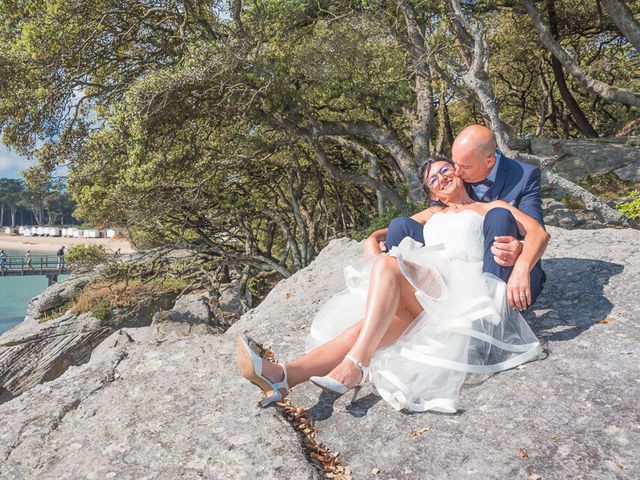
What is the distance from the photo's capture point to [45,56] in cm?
1091

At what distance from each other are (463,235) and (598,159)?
31.7ft

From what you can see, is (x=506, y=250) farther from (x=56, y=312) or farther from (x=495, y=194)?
(x=56, y=312)

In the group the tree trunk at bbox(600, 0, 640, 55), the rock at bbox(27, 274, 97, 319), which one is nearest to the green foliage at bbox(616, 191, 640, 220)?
the tree trunk at bbox(600, 0, 640, 55)

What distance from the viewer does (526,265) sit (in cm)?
328

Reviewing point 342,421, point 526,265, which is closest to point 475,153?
point 526,265

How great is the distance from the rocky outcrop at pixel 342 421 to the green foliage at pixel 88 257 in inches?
495

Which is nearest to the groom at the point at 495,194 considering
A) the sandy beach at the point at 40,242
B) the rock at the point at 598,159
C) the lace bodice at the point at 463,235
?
the lace bodice at the point at 463,235

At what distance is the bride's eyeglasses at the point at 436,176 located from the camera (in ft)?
12.6

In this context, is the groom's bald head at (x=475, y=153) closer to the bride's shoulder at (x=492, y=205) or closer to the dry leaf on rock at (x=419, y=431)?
the bride's shoulder at (x=492, y=205)

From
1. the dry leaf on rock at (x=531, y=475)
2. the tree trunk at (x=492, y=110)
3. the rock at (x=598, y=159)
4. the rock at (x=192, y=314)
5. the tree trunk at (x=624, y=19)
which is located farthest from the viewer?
the rock at (x=192, y=314)

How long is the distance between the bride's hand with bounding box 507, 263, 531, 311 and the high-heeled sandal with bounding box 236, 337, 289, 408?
1576mm

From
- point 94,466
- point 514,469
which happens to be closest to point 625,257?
point 514,469

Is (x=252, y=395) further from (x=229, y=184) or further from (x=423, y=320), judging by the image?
(x=229, y=184)

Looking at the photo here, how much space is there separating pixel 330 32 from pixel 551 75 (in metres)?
12.1
